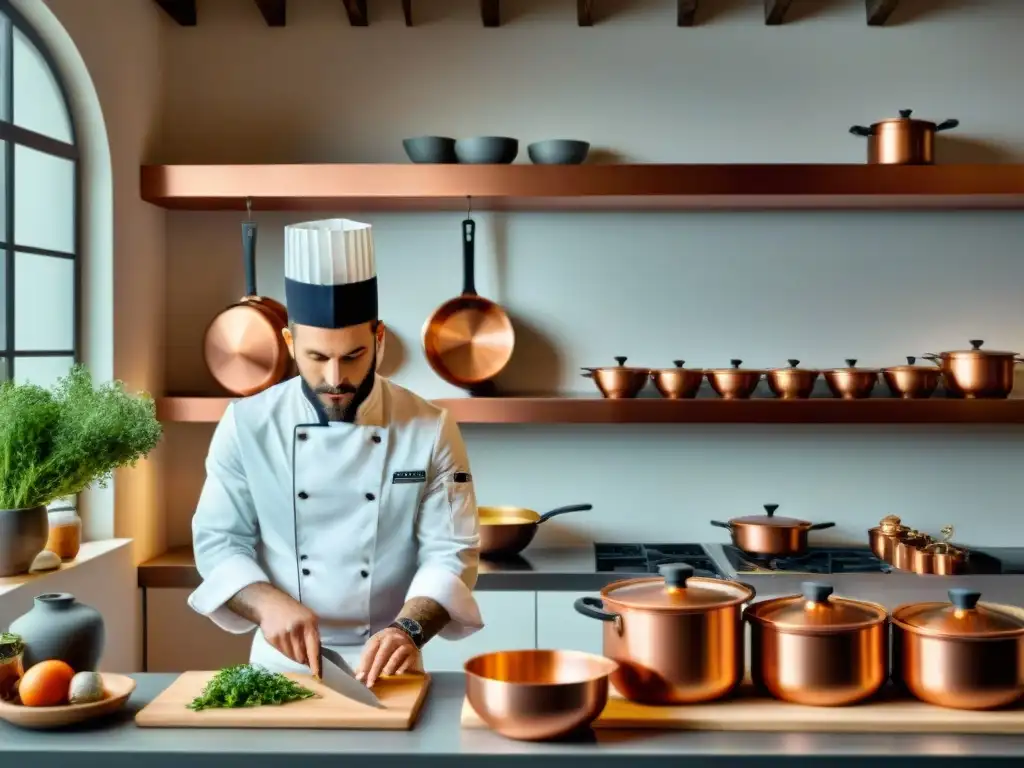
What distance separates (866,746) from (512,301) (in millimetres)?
2421

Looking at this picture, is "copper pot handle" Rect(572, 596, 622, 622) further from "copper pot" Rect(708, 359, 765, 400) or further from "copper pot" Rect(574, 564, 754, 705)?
"copper pot" Rect(708, 359, 765, 400)

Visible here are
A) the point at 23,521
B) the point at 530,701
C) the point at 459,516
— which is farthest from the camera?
the point at 23,521

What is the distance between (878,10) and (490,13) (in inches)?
52.4

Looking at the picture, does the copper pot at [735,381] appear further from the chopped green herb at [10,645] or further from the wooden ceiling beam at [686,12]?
the chopped green herb at [10,645]

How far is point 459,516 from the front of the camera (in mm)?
2123

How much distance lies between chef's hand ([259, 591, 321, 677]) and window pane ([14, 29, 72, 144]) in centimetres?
183

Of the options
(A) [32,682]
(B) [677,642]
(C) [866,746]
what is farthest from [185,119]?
(C) [866,746]

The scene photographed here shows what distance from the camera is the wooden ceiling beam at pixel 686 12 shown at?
3.55 meters

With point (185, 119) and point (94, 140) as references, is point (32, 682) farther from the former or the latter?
point (185, 119)

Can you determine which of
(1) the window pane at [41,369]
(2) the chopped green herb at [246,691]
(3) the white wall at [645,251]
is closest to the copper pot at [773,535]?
(3) the white wall at [645,251]

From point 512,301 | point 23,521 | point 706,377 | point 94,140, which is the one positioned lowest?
point 23,521

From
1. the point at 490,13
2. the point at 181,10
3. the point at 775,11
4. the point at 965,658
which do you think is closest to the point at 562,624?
the point at 965,658

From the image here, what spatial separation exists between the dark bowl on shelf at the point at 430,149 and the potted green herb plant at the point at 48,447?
1298 millimetres

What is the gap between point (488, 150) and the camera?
11.2ft
